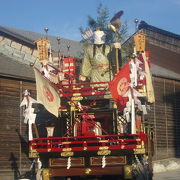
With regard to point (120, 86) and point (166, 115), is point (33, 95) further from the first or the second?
point (166, 115)

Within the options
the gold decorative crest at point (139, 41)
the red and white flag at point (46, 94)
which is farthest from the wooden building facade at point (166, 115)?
the red and white flag at point (46, 94)

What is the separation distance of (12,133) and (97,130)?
22.5ft

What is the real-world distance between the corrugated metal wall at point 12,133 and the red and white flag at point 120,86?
790 centimetres

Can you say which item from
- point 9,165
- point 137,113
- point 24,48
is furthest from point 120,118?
point 24,48

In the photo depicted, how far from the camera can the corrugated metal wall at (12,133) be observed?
664 inches

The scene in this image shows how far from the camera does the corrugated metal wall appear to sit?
1686 cm

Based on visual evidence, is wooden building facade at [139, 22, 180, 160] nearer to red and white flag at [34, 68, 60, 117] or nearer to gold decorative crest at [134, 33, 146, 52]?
gold decorative crest at [134, 33, 146, 52]

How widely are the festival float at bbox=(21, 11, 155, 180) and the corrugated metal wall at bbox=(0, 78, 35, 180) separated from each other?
540cm

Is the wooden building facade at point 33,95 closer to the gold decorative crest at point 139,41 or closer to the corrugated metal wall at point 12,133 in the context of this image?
the corrugated metal wall at point 12,133

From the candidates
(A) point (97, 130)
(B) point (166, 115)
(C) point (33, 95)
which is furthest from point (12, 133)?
(B) point (166, 115)

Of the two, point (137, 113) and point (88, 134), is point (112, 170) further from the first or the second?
point (137, 113)

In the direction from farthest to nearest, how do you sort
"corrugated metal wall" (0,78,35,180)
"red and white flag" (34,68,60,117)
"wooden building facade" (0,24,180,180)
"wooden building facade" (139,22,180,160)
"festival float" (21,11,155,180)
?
"wooden building facade" (139,22,180,160) → "wooden building facade" (0,24,180,180) → "corrugated metal wall" (0,78,35,180) → "festival float" (21,11,155,180) → "red and white flag" (34,68,60,117)

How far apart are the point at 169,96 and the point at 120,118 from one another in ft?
42.5

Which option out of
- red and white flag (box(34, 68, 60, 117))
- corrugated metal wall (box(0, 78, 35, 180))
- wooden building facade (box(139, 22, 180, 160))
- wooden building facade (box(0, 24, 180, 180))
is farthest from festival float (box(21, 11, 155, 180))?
wooden building facade (box(139, 22, 180, 160))
